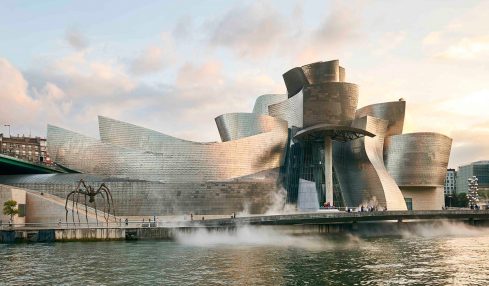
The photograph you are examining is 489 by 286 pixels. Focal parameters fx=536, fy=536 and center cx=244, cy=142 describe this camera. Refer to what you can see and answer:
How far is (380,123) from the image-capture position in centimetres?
5709

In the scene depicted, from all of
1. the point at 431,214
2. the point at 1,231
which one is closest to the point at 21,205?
the point at 1,231

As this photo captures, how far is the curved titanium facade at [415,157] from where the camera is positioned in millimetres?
59438

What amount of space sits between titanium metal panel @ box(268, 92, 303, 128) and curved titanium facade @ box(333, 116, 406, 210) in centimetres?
573

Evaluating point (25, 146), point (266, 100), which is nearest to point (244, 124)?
point (266, 100)

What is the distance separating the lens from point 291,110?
57.0 metres

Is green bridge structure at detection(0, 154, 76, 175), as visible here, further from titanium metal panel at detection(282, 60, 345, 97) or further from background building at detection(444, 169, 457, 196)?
background building at detection(444, 169, 457, 196)

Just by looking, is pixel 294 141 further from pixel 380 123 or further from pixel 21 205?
pixel 21 205

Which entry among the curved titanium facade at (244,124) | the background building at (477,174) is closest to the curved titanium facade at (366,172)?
the curved titanium facade at (244,124)

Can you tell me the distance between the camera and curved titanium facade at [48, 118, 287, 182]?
162 ft

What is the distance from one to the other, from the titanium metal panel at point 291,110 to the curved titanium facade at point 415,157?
11721mm

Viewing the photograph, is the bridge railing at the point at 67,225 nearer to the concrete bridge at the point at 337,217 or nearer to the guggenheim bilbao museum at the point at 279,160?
the concrete bridge at the point at 337,217

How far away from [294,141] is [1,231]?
31.0 m

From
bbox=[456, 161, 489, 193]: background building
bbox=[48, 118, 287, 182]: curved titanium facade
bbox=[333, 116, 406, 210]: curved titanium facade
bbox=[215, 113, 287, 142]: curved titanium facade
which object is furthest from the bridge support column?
bbox=[456, 161, 489, 193]: background building

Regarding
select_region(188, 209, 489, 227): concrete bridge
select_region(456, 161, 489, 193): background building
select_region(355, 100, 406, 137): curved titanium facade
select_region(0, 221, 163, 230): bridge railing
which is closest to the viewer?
select_region(0, 221, 163, 230): bridge railing
